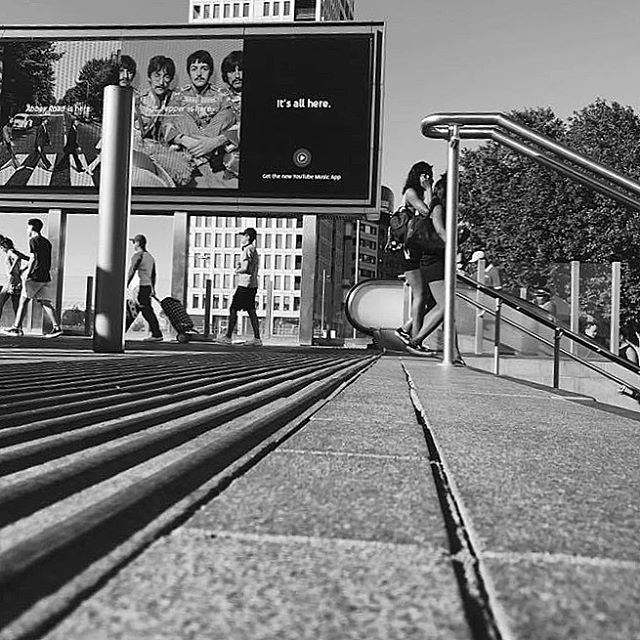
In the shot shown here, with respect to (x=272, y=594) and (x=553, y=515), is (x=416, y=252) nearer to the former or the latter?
(x=553, y=515)

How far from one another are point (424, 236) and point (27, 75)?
48.7 ft

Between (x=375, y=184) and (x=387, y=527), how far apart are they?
18404 mm

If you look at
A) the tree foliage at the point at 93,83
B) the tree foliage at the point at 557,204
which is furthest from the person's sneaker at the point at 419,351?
the tree foliage at the point at 557,204

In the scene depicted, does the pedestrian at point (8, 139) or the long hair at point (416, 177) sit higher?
the pedestrian at point (8, 139)

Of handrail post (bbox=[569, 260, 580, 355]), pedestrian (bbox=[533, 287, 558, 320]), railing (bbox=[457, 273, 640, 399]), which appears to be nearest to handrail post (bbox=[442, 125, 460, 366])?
railing (bbox=[457, 273, 640, 399])

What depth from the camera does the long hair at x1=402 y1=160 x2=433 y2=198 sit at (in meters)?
10.2

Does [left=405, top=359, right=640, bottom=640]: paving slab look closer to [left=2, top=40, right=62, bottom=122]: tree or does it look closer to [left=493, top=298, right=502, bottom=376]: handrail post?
[left=493, top=298, right=502, bottom=376]: handrail post

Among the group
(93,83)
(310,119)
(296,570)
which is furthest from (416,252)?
(93,83)

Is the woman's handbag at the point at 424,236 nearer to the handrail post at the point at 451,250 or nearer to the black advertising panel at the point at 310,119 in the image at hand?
the handrail post at the point at 451,250

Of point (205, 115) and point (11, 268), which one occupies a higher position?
point (205, 115)

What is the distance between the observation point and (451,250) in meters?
7.84

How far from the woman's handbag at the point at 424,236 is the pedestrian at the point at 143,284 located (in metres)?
7.93

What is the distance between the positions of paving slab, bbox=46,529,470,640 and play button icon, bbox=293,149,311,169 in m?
18.7

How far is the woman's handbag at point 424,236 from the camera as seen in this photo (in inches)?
384
